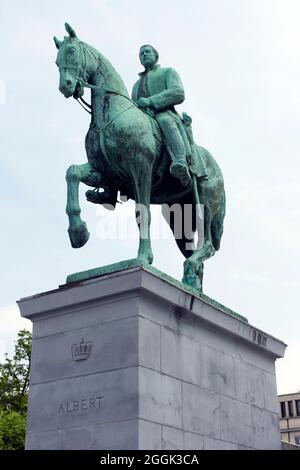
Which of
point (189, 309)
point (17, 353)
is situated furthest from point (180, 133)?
point (17, 353)

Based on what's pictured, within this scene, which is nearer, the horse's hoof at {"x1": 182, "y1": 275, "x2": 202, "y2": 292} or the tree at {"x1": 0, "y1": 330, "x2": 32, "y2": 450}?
the horse's hoof at {"x1": 182, "y1": 275, "x2": 202, "y2": 292}

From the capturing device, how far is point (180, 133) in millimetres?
12211

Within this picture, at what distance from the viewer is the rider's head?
13227 mm

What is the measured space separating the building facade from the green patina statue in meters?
65.4

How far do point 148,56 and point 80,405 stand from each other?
6824 millimetres

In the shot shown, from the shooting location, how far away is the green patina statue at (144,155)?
37.1ft

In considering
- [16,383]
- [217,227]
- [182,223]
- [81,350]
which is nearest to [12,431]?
[16,383]

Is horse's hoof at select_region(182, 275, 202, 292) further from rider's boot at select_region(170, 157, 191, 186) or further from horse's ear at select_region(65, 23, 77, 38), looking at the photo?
horse's ear at select_region(65, 23, 77, 38)

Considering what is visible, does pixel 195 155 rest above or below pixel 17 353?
below

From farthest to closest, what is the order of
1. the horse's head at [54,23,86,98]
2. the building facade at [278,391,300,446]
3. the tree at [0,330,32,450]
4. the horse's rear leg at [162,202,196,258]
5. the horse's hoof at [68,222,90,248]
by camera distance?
the building facade at [278,391,300,446] < the tree at [0,330,32,450] < the horse's rear leg at [162,202,196,258] < the horse's head at [54,23,86,98] < the horse's hoof at [68,222,90,248]

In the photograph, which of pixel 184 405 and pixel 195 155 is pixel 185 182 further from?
pixel 184 405

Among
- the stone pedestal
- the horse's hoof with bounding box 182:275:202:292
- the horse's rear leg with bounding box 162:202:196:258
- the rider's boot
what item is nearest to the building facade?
the horse's rear leg with bounding box 162:202:196:258

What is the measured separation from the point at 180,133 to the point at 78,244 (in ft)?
9.12

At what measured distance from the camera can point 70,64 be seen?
11.3 m
